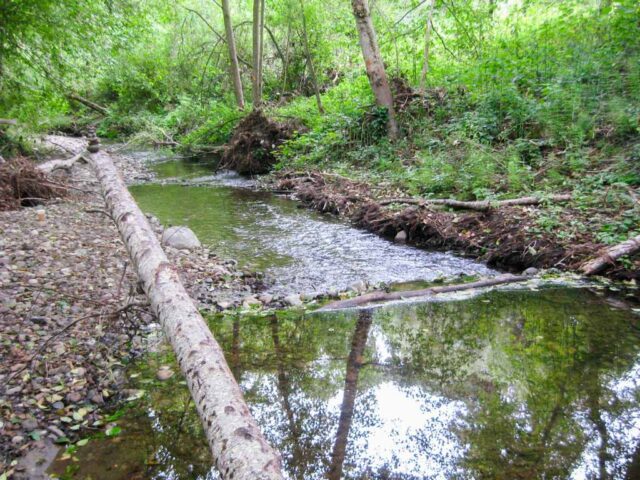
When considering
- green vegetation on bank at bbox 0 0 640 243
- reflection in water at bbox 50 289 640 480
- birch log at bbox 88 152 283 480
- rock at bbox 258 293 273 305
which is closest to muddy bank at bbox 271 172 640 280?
green vegetation on bank at bbox 0 0 640 243

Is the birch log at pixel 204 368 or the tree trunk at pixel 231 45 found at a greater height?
the tree trunk at pixel 231 45

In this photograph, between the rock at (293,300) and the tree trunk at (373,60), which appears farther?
the tree trunk at (373,60)

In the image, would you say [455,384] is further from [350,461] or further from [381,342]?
[350,461]

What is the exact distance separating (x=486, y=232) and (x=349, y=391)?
12.8 ft

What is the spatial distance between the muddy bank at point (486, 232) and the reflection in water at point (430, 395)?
0.97m

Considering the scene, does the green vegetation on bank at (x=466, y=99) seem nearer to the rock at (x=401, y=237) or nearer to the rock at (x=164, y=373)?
the rock at (x=401, y=237)

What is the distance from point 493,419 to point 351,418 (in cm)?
92

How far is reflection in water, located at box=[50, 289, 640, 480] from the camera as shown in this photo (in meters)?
2.67

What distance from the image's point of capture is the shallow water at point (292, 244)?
582cm

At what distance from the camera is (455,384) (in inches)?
135

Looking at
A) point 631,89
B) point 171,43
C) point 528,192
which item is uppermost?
point 171,43

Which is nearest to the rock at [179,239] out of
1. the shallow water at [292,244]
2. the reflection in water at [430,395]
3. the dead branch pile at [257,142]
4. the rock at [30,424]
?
the shallow water at [292,244]

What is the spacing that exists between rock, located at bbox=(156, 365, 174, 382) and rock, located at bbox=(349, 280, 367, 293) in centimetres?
238

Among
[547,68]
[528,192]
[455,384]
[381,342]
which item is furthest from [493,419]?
[547,68]
